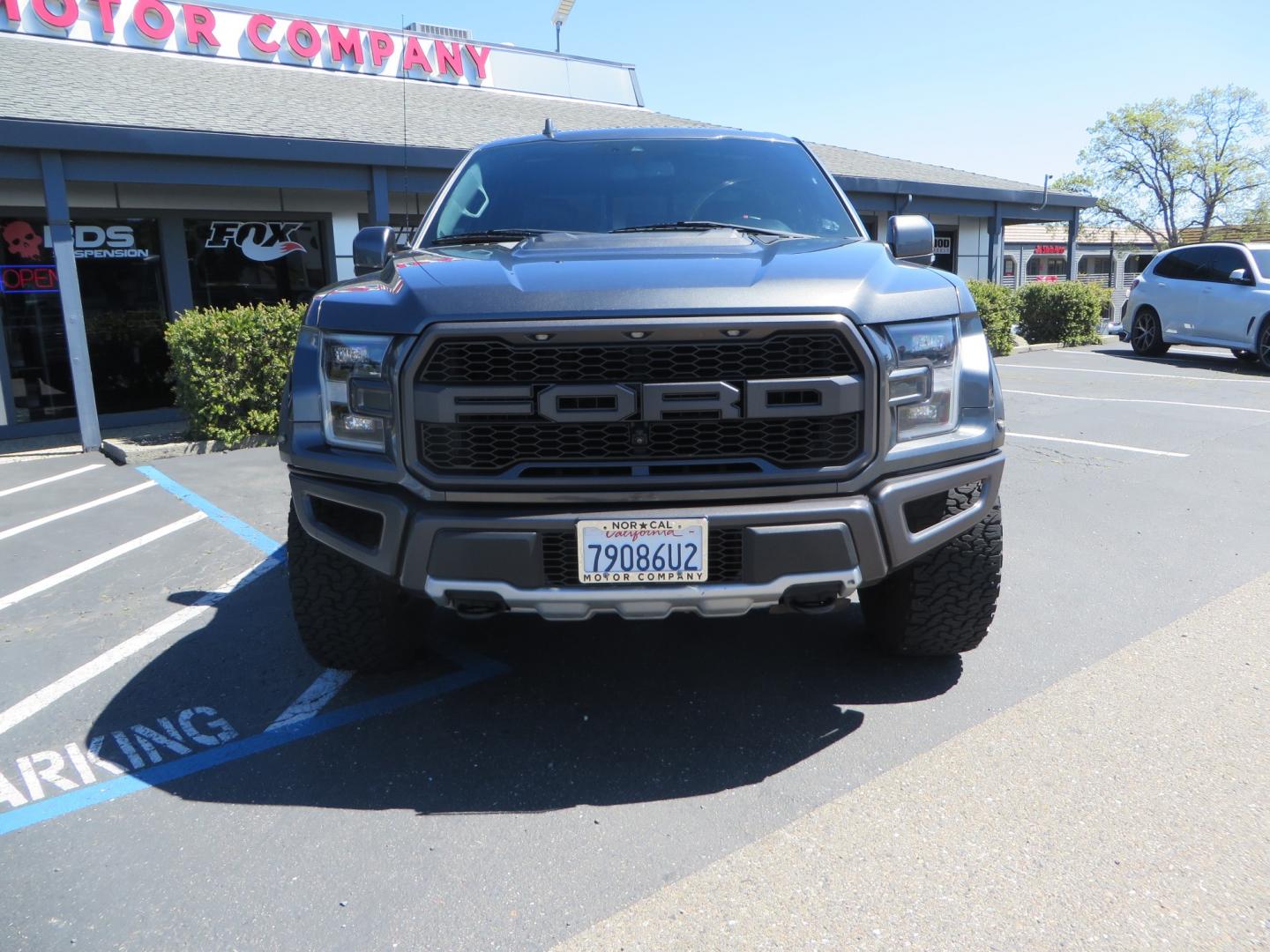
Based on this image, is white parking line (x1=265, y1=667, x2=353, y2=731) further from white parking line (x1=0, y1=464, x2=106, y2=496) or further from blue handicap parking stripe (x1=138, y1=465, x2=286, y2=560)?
white parking line (x1=0, y1=464, x2=106, y2=496)

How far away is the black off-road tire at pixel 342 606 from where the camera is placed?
3.04 meters

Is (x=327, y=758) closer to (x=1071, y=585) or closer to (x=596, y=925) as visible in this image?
(x=596, y=925)

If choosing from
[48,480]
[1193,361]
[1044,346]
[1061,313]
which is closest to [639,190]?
[48,480]

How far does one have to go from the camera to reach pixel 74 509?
652 centimetres

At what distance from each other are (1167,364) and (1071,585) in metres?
11.8

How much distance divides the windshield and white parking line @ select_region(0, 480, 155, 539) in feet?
13.1

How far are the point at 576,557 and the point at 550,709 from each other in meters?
0.87

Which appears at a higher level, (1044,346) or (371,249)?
(371,249)

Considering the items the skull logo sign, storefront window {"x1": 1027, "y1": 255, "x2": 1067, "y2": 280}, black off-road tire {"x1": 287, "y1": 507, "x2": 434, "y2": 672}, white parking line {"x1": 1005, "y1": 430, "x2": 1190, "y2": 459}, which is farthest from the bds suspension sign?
storefront window {"x1": 1027, "y1": 255, "x2": 1067, "y2": 280}

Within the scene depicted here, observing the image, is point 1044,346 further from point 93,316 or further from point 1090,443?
point 93,316

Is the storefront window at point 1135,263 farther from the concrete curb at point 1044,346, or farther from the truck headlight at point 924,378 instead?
the truck headlight at point 924,378

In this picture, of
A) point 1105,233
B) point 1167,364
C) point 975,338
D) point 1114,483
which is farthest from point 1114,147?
point 975,338

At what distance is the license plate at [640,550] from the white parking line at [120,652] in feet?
7.17

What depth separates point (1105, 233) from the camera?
62031 millimetres
